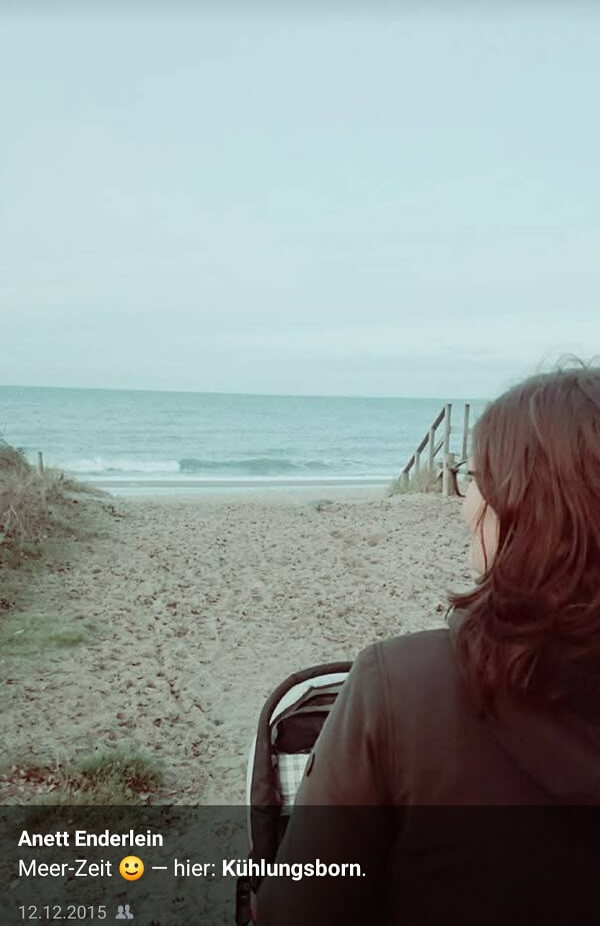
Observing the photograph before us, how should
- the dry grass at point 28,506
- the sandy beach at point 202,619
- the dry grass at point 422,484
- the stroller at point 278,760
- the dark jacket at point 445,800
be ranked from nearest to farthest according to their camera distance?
1. the dark jacket at point 445,800
2. the stroller at point 278,760
3. the sandy beach at point 202,619
4. the dry grass at point 28,506
5. the dry grass at point 422,484

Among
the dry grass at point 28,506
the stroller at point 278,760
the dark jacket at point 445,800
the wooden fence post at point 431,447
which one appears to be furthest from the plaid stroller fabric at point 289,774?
the wooden fence post at point 431,447

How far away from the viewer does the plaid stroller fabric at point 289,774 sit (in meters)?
1.10

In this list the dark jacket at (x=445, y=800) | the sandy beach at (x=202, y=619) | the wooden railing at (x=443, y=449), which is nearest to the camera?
the dark jacket at (x=445, y=800)

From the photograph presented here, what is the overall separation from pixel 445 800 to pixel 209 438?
2778 cm

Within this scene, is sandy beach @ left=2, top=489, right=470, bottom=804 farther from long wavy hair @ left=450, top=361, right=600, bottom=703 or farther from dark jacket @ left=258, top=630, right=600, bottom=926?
long wavy hair @ left=450, top=361, right=600, bottom=703

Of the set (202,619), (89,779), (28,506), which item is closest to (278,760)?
(89,779)

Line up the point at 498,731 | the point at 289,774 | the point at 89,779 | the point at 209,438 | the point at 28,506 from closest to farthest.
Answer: the point at 498,731, the point at 289,774, the point at 89,779, the point at 28,506, the point at 209,438

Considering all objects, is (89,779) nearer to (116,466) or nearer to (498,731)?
(498,731)

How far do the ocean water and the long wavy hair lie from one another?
4694 millimetres

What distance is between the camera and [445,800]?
2.29 feet

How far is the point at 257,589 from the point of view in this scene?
5.31m

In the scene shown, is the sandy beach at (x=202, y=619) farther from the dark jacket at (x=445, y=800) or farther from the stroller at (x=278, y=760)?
the dark jacket at (x=445, y=800)

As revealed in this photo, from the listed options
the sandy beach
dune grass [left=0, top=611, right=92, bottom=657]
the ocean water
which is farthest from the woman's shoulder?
the ocean water

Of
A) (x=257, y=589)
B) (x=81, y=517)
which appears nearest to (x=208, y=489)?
(x=81, y=517)
